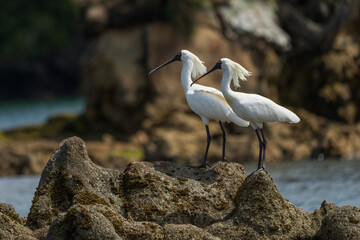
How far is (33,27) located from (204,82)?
5264cm

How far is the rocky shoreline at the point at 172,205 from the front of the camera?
988 cm

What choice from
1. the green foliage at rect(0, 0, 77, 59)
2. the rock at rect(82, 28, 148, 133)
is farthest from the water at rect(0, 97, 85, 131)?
the rock at rect(82, 28, 148, 133)

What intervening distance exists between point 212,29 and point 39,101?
49.0 metres

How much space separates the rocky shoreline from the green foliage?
66.2 metres

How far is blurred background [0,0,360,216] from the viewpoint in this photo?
2661cm

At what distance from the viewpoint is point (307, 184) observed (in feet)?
71.8

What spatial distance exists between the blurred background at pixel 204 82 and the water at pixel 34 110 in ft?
64.9

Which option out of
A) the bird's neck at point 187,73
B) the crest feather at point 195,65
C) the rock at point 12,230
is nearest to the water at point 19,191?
the bird's neck at point 187,73

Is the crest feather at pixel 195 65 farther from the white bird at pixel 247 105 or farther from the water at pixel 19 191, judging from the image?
the water at pixel 19 191

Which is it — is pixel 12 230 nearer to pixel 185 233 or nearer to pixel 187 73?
pixel 185 233

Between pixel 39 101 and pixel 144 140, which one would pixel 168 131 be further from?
pixel 39 101

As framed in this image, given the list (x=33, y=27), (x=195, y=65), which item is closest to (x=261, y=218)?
(x=195, y=65)

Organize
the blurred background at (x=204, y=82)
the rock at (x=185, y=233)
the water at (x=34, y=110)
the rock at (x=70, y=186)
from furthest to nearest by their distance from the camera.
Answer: the water at (x=34, y=110), the blurred background at (x=204, y=82), the rock at (x=70, y=186), the rock at (x=185, y=233)

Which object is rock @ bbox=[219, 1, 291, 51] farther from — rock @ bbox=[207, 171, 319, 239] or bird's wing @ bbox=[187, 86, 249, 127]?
rock @ bbox=[207, 171, 319, 239]
